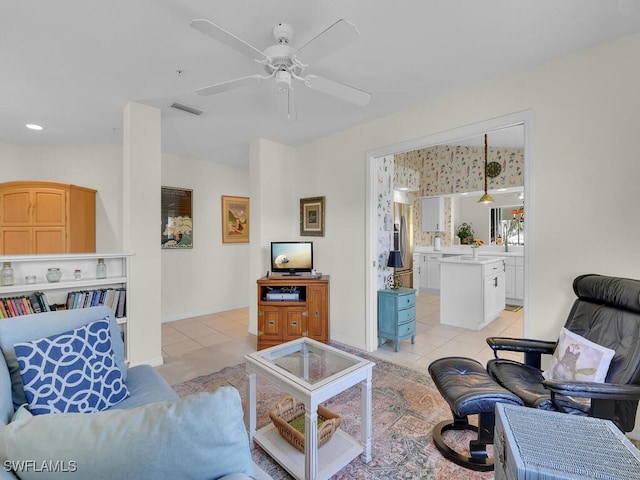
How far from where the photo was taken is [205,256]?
497cm

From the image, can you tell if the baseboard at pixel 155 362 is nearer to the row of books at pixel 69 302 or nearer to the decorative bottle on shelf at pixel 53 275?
the row of books at pixel 69 302

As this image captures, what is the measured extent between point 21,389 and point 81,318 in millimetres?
385

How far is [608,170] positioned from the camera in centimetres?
198

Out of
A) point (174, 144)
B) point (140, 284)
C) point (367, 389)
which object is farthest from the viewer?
point (174, 144)

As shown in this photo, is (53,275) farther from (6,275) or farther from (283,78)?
(283,78)

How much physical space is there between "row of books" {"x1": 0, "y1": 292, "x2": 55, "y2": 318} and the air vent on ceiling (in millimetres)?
2000

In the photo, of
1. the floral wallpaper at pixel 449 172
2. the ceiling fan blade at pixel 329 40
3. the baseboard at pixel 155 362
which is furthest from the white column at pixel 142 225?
the floral wallpaper at pixel 449 172

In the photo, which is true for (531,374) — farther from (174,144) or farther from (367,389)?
(174,144)

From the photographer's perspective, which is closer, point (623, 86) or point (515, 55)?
point (623, 86)

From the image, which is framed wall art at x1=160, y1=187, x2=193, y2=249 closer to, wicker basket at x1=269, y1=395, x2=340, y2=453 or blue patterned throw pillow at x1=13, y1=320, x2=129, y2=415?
blue patterned throw pillow at x1=13, y1=320, x2=129, y2=415

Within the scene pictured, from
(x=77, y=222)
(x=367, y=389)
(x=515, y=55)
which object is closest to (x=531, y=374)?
(x=367, y=389)

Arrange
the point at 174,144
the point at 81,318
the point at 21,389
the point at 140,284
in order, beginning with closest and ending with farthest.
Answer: the point at 21,389 → the point at 81,318 → the point at 140,284 → the point at 174,144

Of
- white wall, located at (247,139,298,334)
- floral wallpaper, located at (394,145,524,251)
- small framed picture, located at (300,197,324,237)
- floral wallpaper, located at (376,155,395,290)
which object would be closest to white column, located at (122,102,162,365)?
white wall, located at (247,139,298,334)

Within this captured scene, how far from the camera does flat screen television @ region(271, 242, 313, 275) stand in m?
3.72
